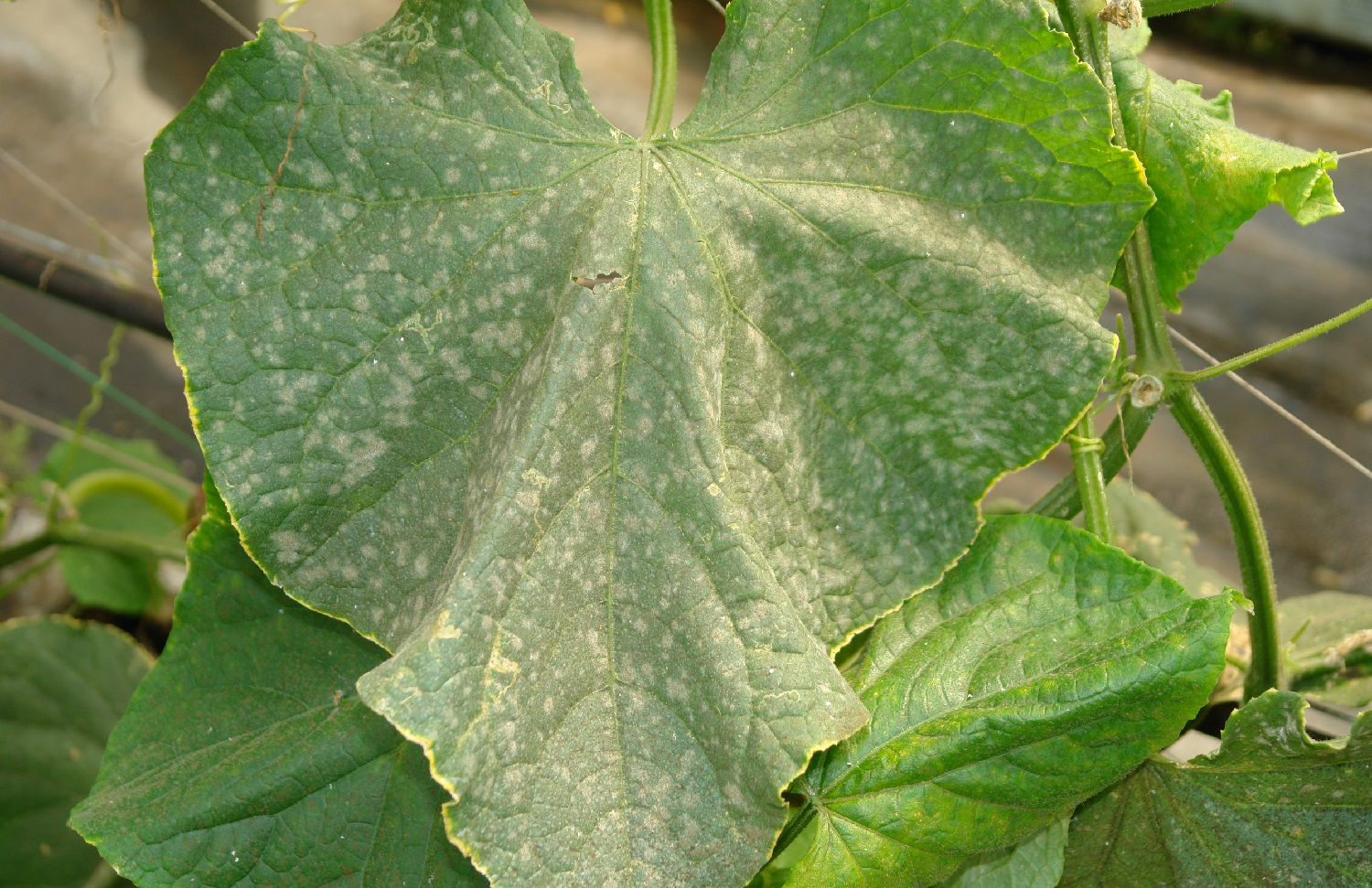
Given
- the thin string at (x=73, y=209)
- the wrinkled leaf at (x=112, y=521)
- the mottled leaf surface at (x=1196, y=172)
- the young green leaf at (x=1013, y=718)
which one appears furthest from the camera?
the wrinkled leaf at (x=112, y=521)

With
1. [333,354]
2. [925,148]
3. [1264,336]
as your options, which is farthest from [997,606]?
[1264,336]

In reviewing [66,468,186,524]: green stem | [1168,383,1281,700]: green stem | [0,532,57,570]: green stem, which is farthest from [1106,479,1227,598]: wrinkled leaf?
[66,468,186,524]: green stem

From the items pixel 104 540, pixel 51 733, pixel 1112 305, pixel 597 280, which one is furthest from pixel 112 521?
pixel 1112 305

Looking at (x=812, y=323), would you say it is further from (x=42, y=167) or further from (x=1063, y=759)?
(x=42, y=167)

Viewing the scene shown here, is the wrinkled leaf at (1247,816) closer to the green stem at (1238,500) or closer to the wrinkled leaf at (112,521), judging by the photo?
the green stem at (1238,500)

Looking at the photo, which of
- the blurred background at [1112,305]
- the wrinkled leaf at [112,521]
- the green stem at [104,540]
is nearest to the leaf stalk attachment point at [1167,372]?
the green stem at [104,540]
